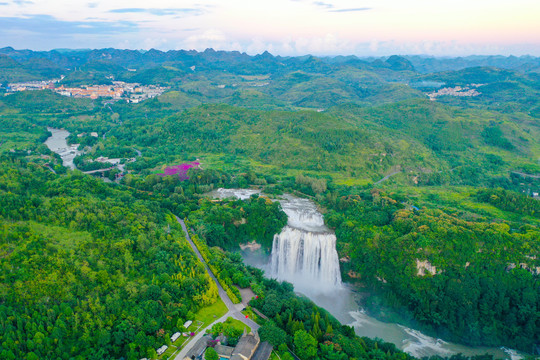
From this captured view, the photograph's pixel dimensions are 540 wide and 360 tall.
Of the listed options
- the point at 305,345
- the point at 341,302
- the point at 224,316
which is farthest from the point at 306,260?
the point at 305,345

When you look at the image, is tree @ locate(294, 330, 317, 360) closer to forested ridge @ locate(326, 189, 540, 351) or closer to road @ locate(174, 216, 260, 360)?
road @ locate(174, 216, 260, 360)

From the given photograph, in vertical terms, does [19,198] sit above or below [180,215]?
above

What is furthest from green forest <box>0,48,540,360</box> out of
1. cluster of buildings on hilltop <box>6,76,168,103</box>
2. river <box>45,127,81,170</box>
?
cluster of buildings on hilltop <box>6,76,168,103</box>

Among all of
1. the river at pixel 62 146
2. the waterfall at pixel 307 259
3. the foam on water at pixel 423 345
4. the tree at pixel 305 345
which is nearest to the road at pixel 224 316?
the tree at pixel 305 345

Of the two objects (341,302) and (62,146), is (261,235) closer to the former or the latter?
(341,302)

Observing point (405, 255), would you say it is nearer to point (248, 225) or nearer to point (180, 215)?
point (248, 225)

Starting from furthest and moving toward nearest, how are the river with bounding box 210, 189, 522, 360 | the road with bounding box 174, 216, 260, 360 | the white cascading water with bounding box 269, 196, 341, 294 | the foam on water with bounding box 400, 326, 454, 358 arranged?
Answer: the white cascading water with bounding box 269, 196, 341, 294
the river with bounding box 210, 189, 522, 360
the foam on water with bounding box 400, 326, 454, 358
the road with bounding box 174, 216, 260, 360

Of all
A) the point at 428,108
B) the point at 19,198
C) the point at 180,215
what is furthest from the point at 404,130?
the point at 19,198
